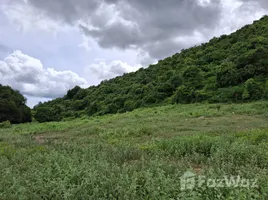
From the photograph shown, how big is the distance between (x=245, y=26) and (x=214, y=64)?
12.3 m

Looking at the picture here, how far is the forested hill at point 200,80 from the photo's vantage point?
26.5 meters

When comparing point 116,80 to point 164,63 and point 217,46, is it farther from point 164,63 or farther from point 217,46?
point 217,46

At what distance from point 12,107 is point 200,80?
24.9m

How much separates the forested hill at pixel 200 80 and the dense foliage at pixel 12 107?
2029mm

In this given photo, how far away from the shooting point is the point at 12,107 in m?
37.4

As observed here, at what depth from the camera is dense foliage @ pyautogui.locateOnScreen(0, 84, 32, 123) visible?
36844mm

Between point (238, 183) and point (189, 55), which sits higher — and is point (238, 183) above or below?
below

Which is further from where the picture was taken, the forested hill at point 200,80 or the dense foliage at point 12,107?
the dense foliage at point 12,107

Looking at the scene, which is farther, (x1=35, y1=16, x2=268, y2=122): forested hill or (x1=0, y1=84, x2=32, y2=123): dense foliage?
(x1=0, y1=84, x2=32, y2=123): dense foliage

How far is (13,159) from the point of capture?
675cm

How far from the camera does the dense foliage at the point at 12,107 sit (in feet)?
121

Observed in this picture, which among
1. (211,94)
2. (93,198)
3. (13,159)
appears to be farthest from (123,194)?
(211,94)

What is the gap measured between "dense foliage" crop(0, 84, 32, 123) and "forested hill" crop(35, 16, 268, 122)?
2029 millimetres

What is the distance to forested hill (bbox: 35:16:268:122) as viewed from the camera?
26.5m
